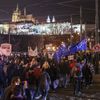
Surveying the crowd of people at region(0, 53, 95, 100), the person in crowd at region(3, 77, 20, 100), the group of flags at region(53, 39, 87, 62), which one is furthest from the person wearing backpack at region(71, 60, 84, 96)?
the person in crowd at region(3, 77, 20, 100)

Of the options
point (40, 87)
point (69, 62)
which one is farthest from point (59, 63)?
point (40, 87)

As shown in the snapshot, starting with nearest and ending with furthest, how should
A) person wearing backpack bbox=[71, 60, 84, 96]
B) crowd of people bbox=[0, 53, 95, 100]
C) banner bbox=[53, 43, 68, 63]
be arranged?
crowd of people bbox=[0, 53, 95, 100]
person wearing backpack bbox=[71, 60, 84, 96]
banner bbox=[53, 43, 68, 63]

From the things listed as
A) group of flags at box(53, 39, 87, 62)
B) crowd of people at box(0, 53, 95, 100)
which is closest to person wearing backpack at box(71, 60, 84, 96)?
crowd of people at box(0, 53, 95, 100)

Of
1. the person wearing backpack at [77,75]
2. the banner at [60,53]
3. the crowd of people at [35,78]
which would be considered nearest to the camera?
the crowd of people at [35,78]

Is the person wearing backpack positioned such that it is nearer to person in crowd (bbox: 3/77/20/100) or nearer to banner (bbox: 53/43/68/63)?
banner (bbox: 53/43/68/63)

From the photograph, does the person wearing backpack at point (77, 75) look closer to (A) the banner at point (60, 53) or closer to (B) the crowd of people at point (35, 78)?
(B) the crowd of people at point (35, 78)

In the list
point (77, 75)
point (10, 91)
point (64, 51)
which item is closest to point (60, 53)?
point (64, 51)

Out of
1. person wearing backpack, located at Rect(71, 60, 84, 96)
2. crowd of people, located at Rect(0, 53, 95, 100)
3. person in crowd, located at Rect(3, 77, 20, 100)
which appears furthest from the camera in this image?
person wearing backpack, located at Rect(71, 60, 84, 96)

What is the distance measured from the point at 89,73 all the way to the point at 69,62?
1.42 meters

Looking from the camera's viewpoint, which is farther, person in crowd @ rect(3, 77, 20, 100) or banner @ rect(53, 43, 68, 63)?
banner @ rect(53, 43, 68, 63)

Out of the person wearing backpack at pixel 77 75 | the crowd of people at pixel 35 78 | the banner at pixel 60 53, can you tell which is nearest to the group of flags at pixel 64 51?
the banner at pixel 60 53

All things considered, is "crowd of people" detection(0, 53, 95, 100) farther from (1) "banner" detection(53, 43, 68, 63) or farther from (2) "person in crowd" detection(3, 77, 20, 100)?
(1) "banner" detection(53, 43, 68, 63)

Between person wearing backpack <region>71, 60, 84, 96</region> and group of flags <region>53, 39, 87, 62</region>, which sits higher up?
group of flags <region>53, 39, 87, 62</region>

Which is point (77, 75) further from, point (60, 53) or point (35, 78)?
point (60, 53)
